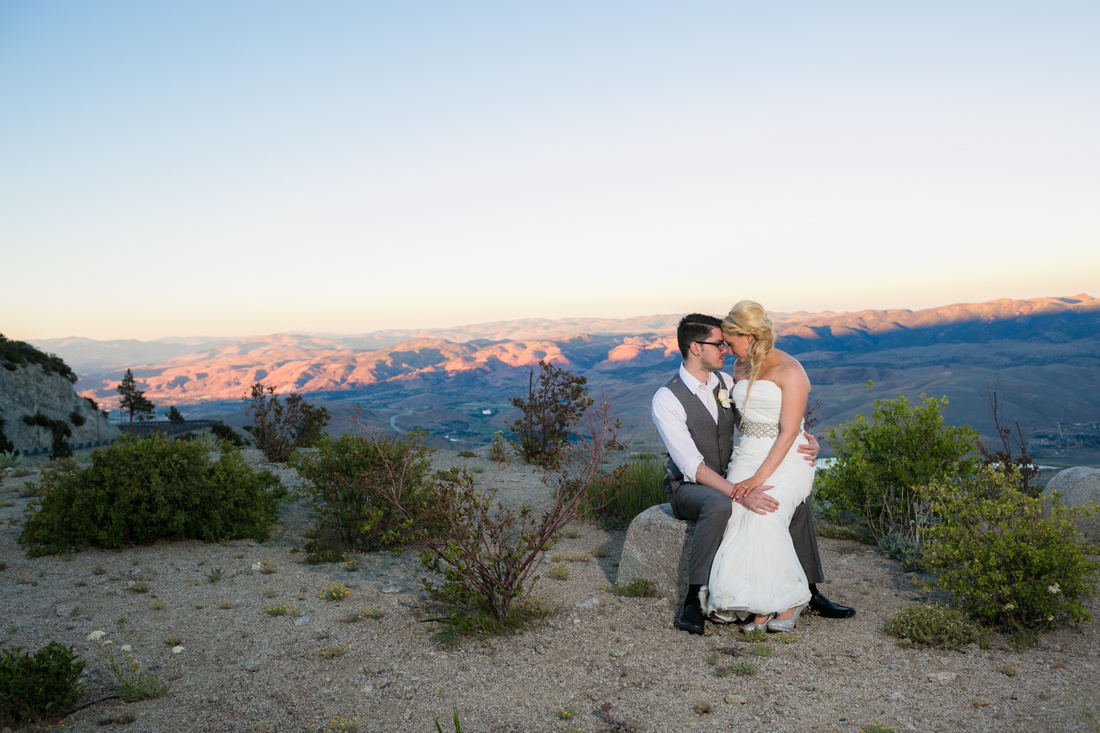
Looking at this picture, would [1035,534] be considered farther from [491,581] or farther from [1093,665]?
[491,581]

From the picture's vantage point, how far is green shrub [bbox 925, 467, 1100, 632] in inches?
148

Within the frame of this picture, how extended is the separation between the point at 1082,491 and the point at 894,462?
7.72 ft

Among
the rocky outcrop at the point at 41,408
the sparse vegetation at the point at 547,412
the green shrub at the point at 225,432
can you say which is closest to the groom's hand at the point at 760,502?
the sparse vegetation at the point at 547,412

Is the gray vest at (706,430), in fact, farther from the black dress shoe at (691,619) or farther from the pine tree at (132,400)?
the pine tree at (132,400)

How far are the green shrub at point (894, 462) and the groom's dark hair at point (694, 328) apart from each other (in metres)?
2.67

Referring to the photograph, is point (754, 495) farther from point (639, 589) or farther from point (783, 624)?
point (639, 589)

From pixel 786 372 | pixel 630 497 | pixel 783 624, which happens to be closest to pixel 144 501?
pixel 630 497

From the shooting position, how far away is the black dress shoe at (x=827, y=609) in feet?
14.2

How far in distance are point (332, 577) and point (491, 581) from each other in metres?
2.18

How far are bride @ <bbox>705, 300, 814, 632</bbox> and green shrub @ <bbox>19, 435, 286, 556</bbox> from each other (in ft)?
16.9

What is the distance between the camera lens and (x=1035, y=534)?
388cm

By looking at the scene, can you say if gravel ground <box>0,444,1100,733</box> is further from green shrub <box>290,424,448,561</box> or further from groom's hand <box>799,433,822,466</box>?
groom's hand <box>799,433,822,466</box>

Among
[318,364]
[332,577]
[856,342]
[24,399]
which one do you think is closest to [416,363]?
[318,364]

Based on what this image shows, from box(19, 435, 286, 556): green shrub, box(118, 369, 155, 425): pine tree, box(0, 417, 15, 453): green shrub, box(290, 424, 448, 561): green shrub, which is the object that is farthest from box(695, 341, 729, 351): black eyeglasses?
box(118, 369, 155, 425): pine tree
